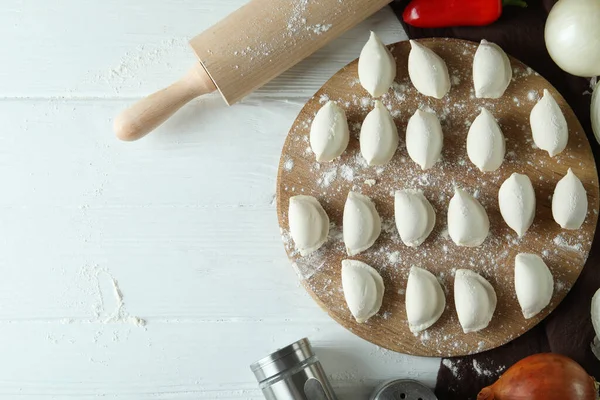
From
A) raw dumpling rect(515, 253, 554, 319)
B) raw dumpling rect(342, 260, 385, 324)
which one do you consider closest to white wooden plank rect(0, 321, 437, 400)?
raw dumpling rect(342, 260, 385, 324)

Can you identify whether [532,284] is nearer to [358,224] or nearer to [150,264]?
[358,224]

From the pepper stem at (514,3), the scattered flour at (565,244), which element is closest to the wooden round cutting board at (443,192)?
the scattered flour at (565,244)

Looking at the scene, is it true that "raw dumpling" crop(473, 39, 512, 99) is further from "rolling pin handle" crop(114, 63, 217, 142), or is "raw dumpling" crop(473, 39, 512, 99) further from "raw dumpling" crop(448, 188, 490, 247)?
"rolling pin handle" crop(114, 63, 217, 142)

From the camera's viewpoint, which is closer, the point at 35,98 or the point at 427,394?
the point at 427,394

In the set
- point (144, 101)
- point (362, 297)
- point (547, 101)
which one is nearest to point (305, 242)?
point (362, 297)

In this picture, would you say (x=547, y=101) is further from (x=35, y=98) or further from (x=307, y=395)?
(x=35, y=98)
